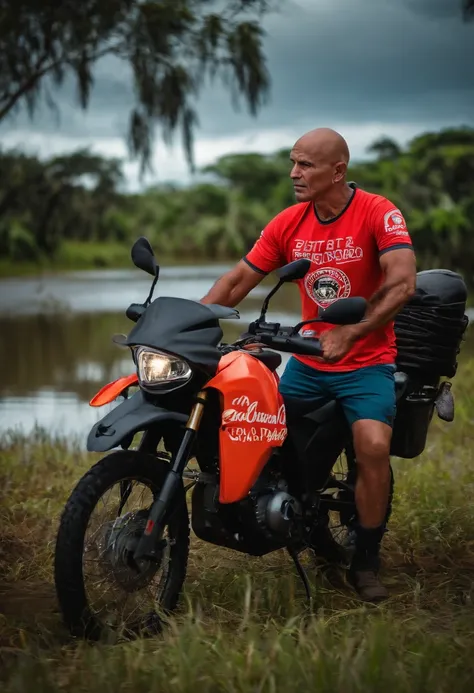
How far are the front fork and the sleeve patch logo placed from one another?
94cm

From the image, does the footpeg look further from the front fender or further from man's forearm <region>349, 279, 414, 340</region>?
the front fender

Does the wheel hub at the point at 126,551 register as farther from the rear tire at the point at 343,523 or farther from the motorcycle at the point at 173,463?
the rear tire at the point at 343,523

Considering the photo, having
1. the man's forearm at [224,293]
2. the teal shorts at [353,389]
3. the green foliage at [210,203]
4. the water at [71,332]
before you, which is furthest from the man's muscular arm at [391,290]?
the green foliage at [210,203]

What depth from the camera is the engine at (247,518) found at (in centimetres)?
375

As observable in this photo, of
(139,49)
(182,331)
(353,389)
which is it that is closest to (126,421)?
(182,331)

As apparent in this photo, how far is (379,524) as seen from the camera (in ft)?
13.8

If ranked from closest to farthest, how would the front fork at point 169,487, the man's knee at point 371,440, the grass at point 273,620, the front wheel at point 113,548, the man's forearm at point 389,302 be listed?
the grass at point 273,620
the front wheel at point 113,548
the front fork at point 169,487
the man's forearm at point 389,302
the man's knee at point 371,440

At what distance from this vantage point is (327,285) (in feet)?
13.4

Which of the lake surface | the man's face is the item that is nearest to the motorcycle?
the man's face

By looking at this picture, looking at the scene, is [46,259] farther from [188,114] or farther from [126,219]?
[188,114]

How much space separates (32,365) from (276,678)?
10.3 metres

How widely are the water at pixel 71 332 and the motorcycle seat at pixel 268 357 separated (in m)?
4.05

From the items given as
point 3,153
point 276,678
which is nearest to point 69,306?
point 3,153

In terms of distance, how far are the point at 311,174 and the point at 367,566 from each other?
59.3 inches
